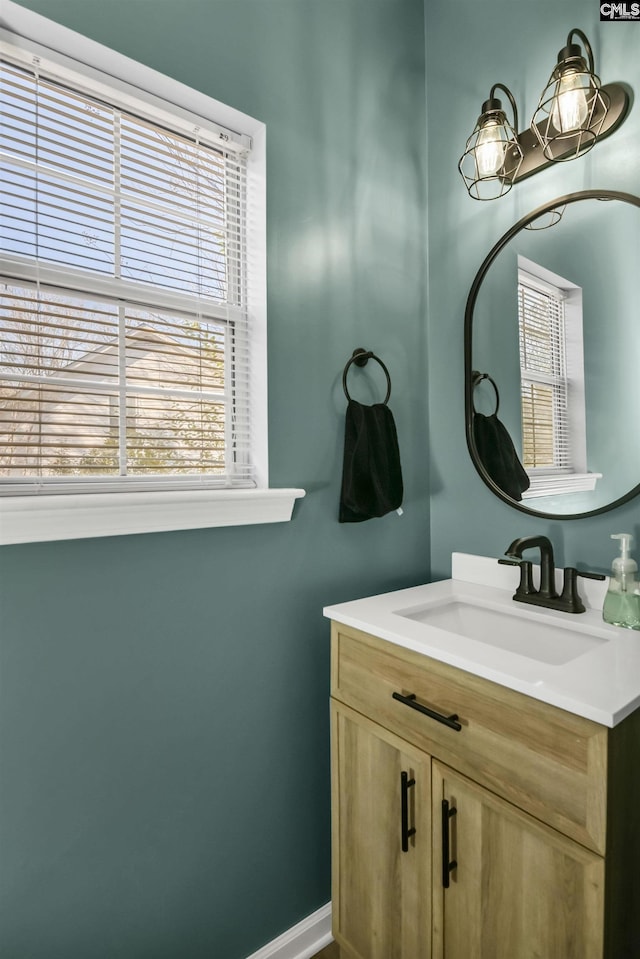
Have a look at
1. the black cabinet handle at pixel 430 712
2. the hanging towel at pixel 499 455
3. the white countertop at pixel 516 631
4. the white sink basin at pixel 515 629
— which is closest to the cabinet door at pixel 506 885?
the black cabinet handle at pixel 430 712

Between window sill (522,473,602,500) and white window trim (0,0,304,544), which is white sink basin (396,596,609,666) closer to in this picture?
window sill (522,473,602,500)

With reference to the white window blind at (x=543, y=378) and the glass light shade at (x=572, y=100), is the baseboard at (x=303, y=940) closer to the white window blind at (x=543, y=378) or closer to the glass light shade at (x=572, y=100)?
the white window blind at (x=543, y=378)

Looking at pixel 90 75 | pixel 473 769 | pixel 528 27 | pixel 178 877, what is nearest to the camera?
pixel 473 769

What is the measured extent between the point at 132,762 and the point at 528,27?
2.23 m

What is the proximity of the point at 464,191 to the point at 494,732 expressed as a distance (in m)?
1.58

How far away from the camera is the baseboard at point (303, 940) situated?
1462 mm

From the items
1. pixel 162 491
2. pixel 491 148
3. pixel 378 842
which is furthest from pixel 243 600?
pixel 491 148

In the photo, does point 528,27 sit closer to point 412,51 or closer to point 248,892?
point 412,51

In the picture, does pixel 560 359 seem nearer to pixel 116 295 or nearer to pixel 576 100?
pixel 576 100

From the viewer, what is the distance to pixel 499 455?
5.37ft

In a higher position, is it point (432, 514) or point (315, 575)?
point (432, 514)

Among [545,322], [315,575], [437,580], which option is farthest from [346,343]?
[437,580]

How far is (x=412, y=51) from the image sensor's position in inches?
71.0

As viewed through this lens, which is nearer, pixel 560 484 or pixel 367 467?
pixel 560 484
